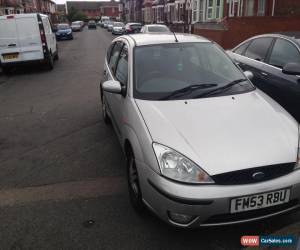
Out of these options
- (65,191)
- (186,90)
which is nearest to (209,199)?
(186,90)

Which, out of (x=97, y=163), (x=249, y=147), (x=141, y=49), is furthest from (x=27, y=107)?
(x=249, y=147)

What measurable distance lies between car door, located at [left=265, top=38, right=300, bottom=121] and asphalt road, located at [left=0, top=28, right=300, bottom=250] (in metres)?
2.20

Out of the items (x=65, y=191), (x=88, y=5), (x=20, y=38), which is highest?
(x=20, y=38)

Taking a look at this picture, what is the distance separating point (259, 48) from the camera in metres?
6.42

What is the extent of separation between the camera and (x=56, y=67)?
1502cm

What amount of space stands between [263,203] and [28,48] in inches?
476

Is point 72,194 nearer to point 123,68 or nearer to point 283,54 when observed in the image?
point 123,68

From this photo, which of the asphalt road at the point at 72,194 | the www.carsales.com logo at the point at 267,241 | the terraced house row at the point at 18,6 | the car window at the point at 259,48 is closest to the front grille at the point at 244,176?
the www.carsales.com logo at the point at 267,241

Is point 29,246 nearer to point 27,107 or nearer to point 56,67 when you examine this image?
point 27,107

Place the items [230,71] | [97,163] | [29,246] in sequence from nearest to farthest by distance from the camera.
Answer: [29,246]
[230,71]
[97,163]

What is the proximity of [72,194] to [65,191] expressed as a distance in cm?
13

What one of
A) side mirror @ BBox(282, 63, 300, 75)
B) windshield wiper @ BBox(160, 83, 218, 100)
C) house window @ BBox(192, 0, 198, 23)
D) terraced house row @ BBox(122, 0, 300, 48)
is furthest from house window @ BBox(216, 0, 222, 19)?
windshield wiper @ BBox(160, 83, 218, 100)

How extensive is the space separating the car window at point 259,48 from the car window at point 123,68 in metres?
2.59

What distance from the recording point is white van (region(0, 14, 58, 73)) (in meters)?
13.0
